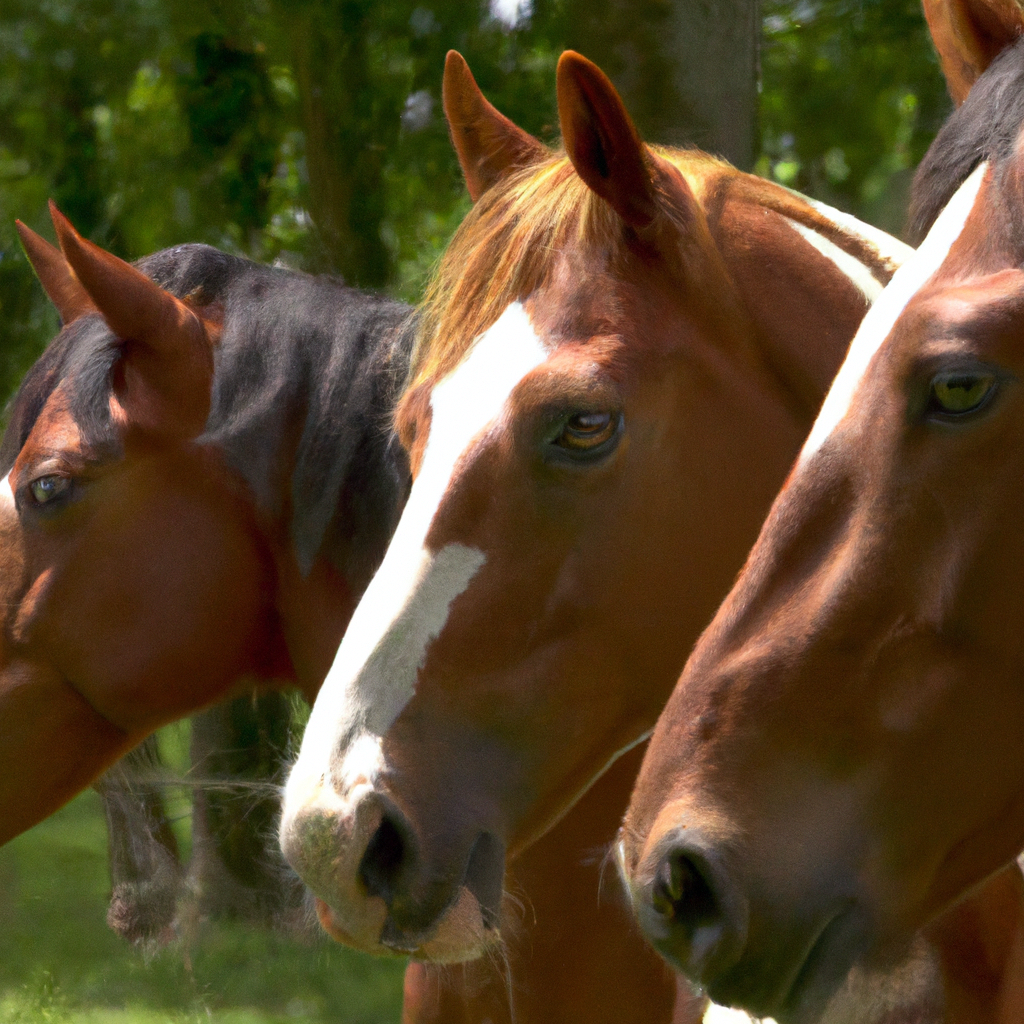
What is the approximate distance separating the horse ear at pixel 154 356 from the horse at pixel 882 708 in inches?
63.1

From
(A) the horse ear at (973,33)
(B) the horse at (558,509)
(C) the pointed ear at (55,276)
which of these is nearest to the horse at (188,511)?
(C) the pointed ear at (55,276)

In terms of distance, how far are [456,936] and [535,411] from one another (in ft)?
2.36

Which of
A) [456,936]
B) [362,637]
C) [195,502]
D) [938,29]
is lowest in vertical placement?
[456,936]

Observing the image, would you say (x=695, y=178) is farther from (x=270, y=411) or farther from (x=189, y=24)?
(x=189, y=24)

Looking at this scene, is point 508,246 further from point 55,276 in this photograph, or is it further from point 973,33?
point 55,276

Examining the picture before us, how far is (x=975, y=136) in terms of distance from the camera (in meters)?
1.33

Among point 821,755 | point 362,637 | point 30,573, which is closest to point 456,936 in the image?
point 362,637

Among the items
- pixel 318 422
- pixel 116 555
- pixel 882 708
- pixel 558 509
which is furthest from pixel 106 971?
pixel 882 708

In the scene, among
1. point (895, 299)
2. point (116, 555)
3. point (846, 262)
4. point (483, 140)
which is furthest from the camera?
Answer: point (116, 555)

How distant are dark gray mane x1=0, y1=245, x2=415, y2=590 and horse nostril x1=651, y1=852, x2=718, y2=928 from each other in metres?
1.31

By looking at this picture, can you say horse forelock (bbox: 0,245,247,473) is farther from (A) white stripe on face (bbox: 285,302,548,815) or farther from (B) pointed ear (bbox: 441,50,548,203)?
A: (A) white stripe on face (bbox: 285,302,548,815)

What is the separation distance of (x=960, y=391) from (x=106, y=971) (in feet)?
13.5

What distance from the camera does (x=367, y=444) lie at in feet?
8.33

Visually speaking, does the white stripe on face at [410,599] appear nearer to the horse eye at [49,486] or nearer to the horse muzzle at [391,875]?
the horse muzzle at [391,875]
